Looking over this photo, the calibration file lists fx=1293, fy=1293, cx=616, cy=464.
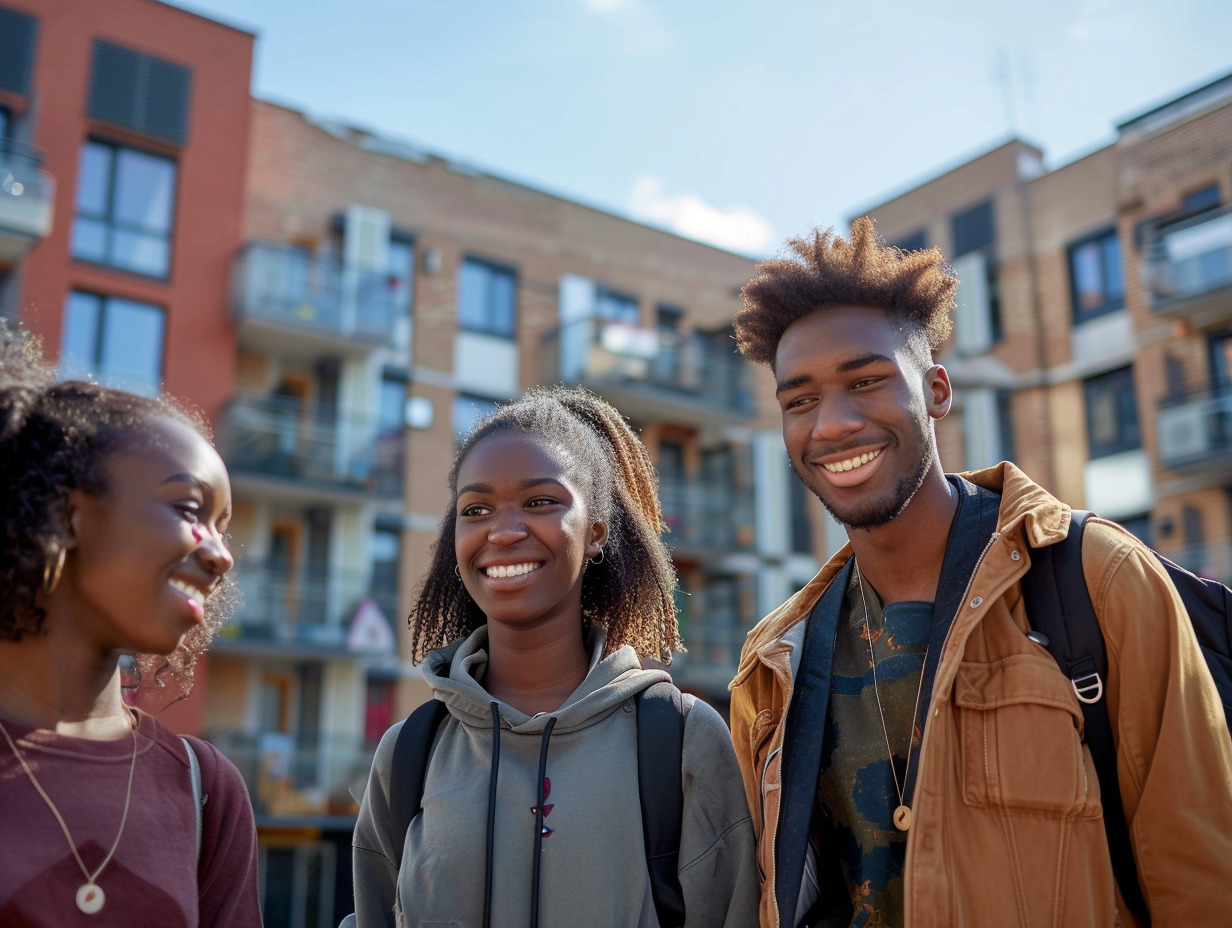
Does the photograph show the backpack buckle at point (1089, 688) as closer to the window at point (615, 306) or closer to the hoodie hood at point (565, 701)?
the hoodie hood at point (565, 701)

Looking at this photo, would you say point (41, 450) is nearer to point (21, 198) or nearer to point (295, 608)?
point (21, 198)

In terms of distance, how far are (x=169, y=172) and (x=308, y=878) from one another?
38.8 feet

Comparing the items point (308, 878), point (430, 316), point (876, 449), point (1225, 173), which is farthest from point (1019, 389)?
point (876, 449)

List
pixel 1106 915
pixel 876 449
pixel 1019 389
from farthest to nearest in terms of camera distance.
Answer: pixel 1019 389 < pixel 876 449 < pixel 1106 915

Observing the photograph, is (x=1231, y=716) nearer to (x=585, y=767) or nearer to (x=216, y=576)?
(x=585, y=767)

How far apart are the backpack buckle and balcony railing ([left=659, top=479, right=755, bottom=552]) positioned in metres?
22.3

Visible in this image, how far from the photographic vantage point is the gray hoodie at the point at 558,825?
322 cm

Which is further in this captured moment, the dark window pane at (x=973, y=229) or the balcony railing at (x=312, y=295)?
the dark window pane at (x=973, y=229)

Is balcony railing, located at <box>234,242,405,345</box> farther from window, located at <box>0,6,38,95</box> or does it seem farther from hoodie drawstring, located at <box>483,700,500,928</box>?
hoodie drawstring, located at <box>483,700,500,928</box>

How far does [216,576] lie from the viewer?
2.73 metres

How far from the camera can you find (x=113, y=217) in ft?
68.7

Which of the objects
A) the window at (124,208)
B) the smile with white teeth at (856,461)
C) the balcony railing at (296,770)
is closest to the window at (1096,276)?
the balcony railing at (296,770)

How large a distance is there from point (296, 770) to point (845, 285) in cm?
1805

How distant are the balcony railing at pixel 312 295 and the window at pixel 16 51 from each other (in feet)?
13.7
